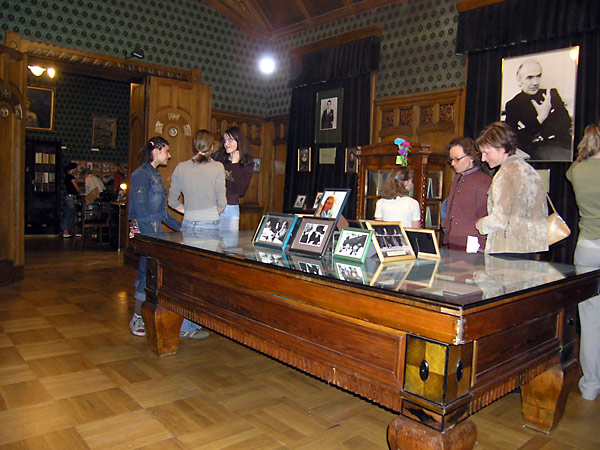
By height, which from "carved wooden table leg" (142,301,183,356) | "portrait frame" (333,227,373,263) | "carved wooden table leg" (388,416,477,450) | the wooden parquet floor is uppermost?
"portrait frame" (333,227,373,263)

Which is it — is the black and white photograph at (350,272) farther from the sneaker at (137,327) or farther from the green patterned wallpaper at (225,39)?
the green patterned wallpaper at (225,39)

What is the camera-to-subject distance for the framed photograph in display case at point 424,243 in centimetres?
264

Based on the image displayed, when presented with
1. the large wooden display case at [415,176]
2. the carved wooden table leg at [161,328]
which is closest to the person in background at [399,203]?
the large wooden display case at [415,176]

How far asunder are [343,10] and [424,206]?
345cm

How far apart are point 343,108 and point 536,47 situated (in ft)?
9.02

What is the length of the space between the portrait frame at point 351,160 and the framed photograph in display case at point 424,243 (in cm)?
428

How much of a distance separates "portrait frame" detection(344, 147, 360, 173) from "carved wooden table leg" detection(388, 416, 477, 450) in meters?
5.38

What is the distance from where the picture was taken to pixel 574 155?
4875mm

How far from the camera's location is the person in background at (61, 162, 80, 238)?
446 inches

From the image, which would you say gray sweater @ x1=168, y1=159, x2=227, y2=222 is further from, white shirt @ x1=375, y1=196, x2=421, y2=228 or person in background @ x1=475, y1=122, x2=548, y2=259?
person in background @ x1=475, y1=122, x2=548, y2=259

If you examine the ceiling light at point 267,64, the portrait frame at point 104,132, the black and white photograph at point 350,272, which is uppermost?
the ceiling light at point 267,64

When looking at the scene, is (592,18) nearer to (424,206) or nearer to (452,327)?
(424,206)

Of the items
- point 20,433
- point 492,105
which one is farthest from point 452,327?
point 492,105

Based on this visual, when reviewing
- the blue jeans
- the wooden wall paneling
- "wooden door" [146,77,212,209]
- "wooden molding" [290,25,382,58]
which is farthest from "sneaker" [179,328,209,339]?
"wooden molding" [290,25,382,58]
